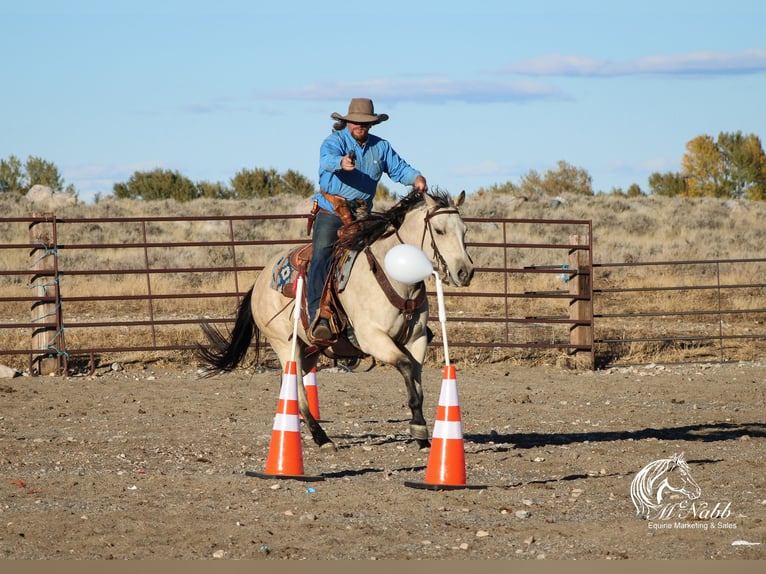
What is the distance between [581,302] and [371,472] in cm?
838

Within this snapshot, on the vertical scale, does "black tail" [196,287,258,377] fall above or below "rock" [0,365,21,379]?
above

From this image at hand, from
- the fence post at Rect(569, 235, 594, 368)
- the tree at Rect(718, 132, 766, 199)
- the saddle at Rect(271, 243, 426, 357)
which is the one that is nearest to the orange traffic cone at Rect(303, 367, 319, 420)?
the saddle at Rect(271, 243, 426, 357)

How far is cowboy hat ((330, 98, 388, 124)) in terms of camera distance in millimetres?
8586

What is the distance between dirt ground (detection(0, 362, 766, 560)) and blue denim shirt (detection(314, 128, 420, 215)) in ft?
7.10

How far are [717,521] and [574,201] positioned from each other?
130 ft

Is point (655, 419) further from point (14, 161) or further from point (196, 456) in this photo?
point (14, 161)

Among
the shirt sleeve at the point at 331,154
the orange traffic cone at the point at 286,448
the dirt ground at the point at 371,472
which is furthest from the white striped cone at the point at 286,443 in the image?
the shirt sleeve at the point at 331,154

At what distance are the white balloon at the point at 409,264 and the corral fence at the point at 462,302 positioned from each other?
2.66 m

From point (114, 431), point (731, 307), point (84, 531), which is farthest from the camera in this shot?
point (731, 307)

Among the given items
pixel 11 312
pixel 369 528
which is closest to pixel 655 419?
pixel 369 528

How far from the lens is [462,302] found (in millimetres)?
21781

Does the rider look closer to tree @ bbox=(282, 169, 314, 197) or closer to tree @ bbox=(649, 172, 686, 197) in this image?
tree @ bbox=(282, 169, 314, 197)

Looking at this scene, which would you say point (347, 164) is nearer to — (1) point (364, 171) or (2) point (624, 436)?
(1) point (364, 171)

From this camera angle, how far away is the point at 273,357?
15984 millimetres
